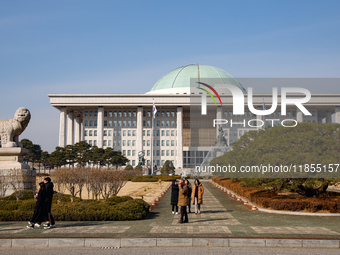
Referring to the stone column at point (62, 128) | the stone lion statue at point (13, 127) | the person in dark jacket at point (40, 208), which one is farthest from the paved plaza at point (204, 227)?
the stone column at point (62, 128)

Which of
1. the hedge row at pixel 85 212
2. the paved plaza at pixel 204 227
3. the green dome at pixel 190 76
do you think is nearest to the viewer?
the paved plaza at pixel 204 227

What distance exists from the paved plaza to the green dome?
99.0 metres

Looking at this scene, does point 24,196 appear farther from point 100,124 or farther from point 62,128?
point 100,124

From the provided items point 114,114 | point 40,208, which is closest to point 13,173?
point 40,208

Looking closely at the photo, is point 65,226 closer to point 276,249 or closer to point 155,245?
point 155,245

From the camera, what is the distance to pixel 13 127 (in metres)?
21.1

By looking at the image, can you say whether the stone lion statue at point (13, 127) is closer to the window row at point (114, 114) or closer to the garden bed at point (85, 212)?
the garden bed at point (85, 212)

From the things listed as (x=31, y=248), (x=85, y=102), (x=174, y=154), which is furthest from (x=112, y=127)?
(x=31, y=248)

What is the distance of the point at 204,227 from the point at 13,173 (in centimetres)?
1217

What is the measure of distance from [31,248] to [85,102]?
94584 mm

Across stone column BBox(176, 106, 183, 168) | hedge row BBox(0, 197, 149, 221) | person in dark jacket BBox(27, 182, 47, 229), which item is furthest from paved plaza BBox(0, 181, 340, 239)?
stone column BBox(176, 106, 183, 168)

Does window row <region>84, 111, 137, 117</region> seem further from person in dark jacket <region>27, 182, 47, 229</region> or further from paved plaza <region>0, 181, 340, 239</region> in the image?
person in dark jacket <region>27, 182, 47, 229</region>

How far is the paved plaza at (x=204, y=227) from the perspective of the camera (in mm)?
11367

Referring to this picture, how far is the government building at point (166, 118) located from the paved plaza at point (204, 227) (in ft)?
267
